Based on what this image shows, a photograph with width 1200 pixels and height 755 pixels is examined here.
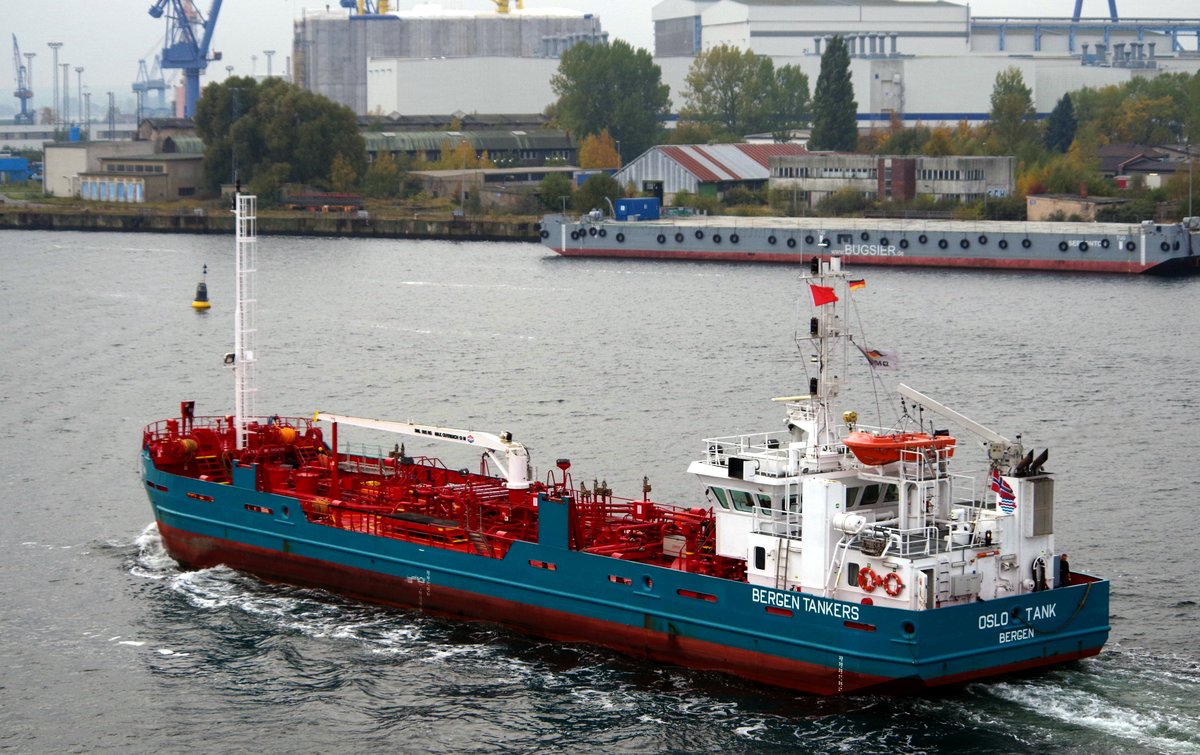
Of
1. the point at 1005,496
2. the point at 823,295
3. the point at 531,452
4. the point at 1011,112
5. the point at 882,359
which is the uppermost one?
the point at 1011,112

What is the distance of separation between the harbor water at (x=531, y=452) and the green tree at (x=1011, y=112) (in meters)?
46.2

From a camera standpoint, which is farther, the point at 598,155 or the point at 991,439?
the point at 598,155

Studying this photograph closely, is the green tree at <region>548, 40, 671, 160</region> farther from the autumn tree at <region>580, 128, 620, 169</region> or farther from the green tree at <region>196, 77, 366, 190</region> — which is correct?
the green tree at <region>196, 77, 366, 190</region>

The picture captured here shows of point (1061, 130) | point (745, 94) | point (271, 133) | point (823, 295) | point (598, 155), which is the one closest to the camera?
point (823, 295)

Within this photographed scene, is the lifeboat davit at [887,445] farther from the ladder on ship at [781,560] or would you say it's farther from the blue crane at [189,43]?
the blue crane at [189,43]

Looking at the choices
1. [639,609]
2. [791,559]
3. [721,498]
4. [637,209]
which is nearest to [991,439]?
[791,559]

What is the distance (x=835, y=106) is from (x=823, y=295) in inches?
4053

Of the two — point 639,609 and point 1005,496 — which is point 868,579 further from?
point 639,609

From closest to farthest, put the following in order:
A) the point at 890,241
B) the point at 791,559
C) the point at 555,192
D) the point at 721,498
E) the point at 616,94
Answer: the point at 791,559 < the point at 721,498 < the point at 890,241 < the point at 555,192 < the point at 616,94

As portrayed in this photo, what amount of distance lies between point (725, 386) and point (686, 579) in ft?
87.7

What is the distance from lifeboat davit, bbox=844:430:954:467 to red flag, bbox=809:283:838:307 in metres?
2.26

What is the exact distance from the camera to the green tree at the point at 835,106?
128 metres

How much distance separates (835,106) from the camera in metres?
128

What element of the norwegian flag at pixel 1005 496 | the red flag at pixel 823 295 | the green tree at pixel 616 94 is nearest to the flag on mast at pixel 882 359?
the red flag at pixel 823 295
